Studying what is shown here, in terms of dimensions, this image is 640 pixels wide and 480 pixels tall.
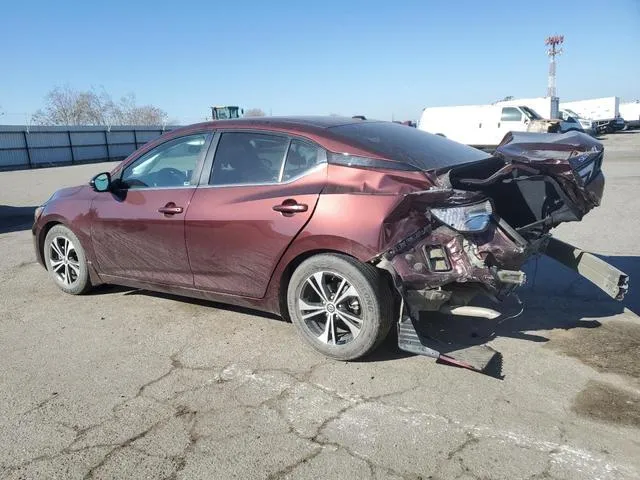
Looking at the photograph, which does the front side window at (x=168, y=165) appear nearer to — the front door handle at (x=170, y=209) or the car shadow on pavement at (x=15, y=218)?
the front door handle at (x=170, y=209)

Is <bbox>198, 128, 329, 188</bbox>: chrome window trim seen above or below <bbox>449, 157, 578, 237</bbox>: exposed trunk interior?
above

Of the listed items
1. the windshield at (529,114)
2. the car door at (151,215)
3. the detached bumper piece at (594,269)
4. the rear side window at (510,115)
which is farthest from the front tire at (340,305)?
the windshield at (529,114)

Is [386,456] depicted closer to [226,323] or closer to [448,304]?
[448,304]

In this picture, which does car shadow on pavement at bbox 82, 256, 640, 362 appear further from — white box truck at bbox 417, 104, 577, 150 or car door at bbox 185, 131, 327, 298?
white box truck at bbox 417, 104, 577, 150

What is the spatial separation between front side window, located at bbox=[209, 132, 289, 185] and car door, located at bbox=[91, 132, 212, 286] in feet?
0.66

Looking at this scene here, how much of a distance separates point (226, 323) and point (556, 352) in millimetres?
2650

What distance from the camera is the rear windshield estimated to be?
398 cm

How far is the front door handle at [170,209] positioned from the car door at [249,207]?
0.13 meters

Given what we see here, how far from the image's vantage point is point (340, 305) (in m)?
3.93

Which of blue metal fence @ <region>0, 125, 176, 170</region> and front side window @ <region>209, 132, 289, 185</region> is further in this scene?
blue metal fence @ <region>0, 125, 176, 170</region>

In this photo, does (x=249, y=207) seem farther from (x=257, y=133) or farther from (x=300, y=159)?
(x=257, y=133)

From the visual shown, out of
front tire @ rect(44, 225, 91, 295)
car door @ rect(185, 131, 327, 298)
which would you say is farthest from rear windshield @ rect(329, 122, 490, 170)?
front tire @ rect(44, 225, 91, 295)

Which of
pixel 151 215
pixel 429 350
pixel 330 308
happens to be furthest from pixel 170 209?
pixel 429 350

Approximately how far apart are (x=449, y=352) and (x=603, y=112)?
4928 centimetres
